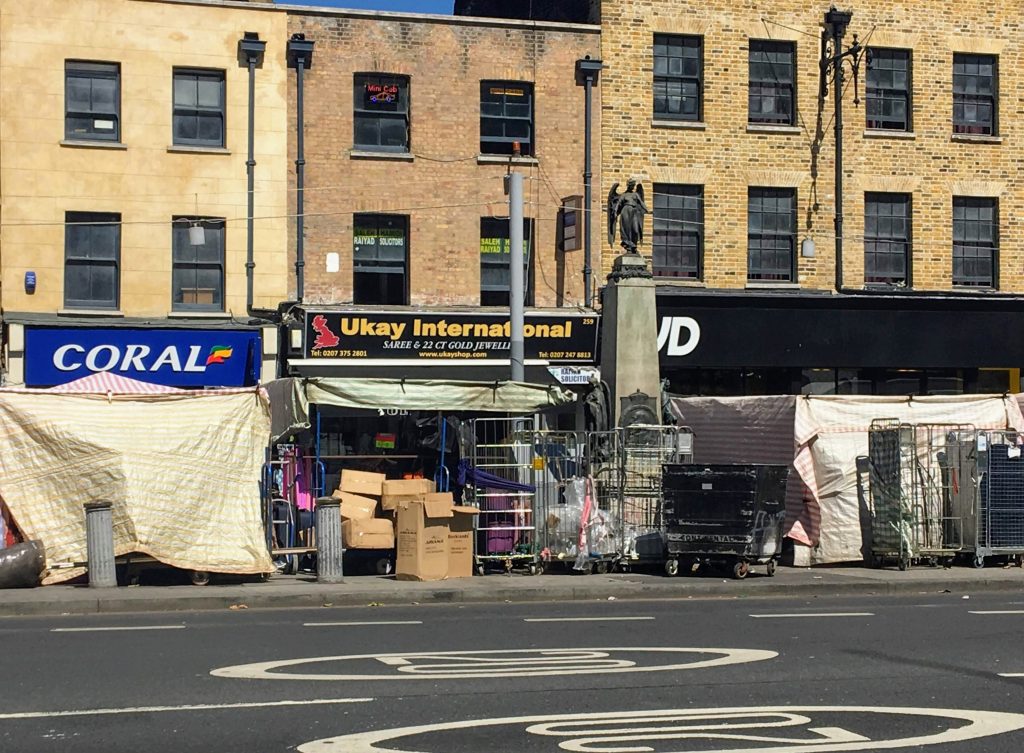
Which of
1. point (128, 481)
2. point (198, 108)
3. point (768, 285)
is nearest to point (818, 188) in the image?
point (768, 285)

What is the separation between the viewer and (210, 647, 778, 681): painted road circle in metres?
10.4

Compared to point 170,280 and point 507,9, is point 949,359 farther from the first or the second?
point 170,280

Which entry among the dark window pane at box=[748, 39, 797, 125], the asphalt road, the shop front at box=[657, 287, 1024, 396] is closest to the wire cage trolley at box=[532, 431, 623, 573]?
the asphalt road

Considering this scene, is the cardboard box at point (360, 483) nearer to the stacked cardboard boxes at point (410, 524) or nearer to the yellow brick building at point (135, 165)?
the stacked cardboard boxes at point (410, 524)

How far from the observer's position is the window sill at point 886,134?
30.3 m

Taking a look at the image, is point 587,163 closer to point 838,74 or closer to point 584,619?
point 838,74

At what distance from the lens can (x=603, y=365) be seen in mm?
23016

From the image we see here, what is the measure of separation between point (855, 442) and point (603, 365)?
424 cm

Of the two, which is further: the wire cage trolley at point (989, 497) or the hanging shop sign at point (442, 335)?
the hanging shop sign at point (442, 335)

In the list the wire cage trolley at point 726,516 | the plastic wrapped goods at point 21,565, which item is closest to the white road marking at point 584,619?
the wire cage trolley at point 726,516

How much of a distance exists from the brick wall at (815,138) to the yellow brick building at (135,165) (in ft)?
23.1

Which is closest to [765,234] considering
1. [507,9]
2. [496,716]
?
[507,9]

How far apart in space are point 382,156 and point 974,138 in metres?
12.7

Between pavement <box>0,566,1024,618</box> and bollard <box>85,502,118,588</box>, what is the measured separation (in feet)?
0.59
